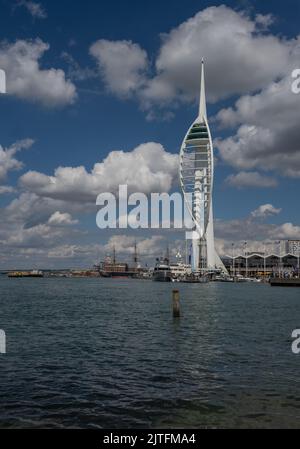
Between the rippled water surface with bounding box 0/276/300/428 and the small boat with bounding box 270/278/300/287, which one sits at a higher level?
the small boat with bounding box 270/278/300/287

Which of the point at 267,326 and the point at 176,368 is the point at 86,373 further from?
the point at 267,326

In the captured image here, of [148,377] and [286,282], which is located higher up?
[286,282]

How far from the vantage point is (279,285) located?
590ft

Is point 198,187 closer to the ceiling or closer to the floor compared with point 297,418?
closer to the ceiling

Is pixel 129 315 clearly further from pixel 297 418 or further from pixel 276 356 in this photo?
pixel 297 418

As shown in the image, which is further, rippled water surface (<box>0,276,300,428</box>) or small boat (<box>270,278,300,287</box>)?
small boat (<box>270,278,300,287</box>)

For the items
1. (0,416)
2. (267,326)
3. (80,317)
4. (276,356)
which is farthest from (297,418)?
(80,317)

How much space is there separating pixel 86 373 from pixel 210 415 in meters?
8.05

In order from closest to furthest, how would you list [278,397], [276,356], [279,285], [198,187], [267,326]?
1. [278,397]
2. [276,356]
3. [267,326]
4. [279,285]
5. [198,187]

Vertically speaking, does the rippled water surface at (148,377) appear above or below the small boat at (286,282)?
below

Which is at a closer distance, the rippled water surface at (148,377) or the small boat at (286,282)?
the rippled water surface at (148,377)

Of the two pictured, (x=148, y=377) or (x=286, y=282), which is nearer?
(x=148, y=377)

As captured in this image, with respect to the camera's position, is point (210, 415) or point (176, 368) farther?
point (176, 368)
